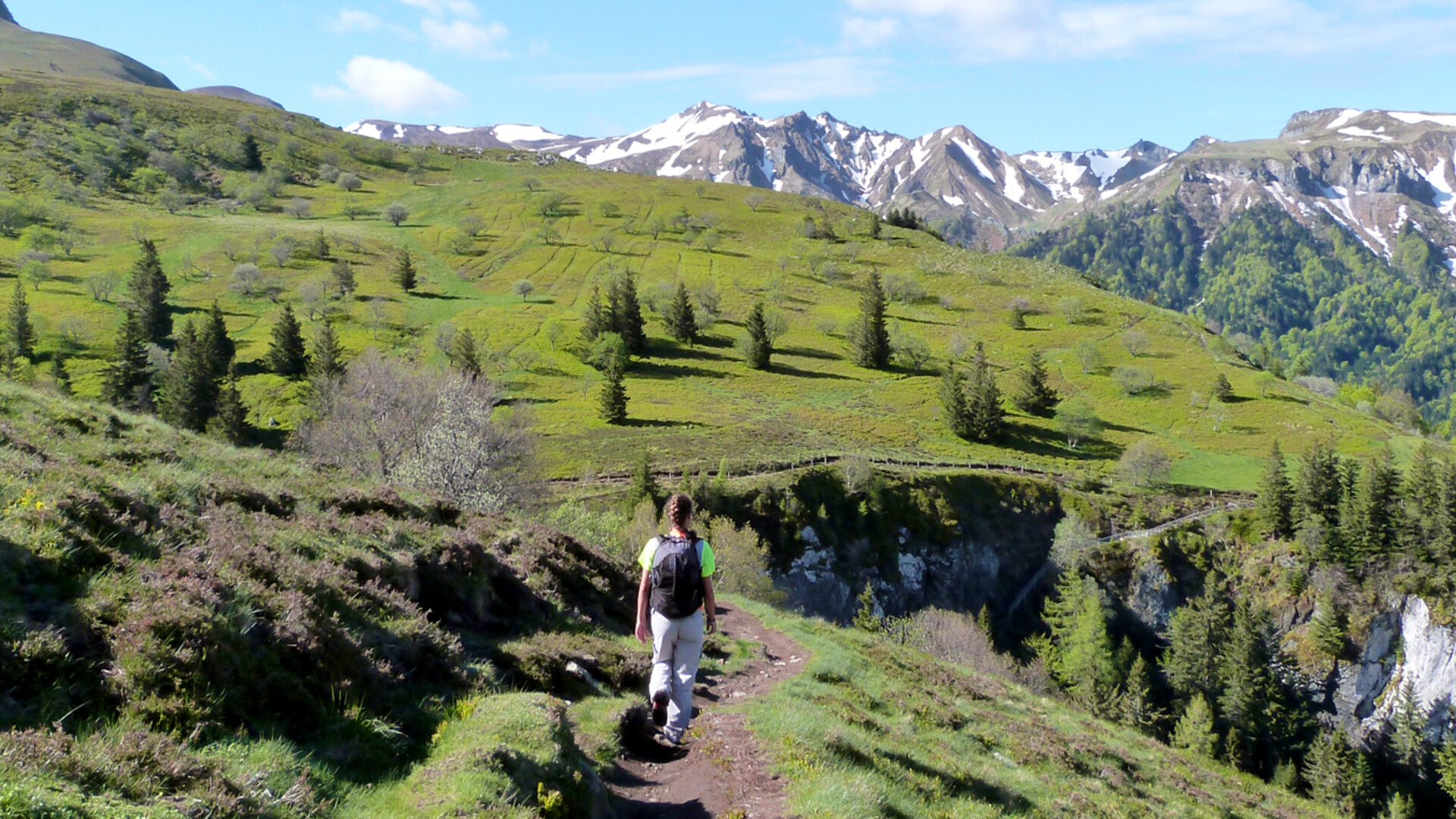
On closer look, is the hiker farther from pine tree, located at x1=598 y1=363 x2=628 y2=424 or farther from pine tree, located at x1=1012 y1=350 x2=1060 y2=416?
pine tree, located at x1=1012 y1=350 x2=1060 y2=416

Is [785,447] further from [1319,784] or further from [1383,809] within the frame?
[1383,809]

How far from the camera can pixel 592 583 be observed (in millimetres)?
19578

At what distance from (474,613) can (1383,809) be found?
88287 mm

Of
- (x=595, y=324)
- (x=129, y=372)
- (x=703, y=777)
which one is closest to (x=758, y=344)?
(x=595, y=324)

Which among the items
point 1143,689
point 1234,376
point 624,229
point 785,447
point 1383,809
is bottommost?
point 1383,809

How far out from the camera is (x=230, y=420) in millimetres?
74188

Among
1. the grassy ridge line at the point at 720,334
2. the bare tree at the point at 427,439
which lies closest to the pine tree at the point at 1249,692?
the grassy ridge line at the point at 720,334

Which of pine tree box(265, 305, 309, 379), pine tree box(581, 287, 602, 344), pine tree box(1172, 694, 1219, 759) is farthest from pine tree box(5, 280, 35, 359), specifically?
pine tree box(1172, 694, 1219, 759)

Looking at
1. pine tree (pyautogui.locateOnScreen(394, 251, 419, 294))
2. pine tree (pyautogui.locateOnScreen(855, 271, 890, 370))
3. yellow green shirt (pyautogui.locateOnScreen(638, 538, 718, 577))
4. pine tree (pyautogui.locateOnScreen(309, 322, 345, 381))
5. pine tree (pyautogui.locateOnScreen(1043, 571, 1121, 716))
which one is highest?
pine tree (pyautogui.locateOnScreen(394, 251, 419, 294))

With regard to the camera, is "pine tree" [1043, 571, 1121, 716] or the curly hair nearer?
the curly hair

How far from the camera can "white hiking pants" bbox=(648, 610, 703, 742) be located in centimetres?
1015

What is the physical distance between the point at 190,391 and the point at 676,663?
294ft

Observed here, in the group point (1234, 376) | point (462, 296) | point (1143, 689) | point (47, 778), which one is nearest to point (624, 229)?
point (462, 296)

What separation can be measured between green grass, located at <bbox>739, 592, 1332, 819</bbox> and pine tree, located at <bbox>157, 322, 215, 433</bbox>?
3027 inches
